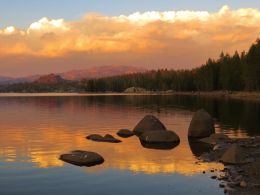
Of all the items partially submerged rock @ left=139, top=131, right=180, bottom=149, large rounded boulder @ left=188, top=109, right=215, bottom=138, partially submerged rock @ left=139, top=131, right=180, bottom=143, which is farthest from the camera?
large rounded boulder @ left=188, top=109, right=215, bottom=138

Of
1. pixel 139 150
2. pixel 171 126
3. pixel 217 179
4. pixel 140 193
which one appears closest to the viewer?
pixel 140 193

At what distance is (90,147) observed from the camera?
130 ft

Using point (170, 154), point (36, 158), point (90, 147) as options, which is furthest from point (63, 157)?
point (170, 154)

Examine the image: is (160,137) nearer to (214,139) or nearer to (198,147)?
(198,147)

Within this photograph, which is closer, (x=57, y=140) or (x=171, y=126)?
(x=57, y=140)

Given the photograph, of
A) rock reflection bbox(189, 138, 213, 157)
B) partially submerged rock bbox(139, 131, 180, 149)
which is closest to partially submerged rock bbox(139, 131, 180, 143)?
partially submerged rock bbox(139, 131, 180, 149)

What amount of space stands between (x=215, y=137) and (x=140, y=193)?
23139 mm

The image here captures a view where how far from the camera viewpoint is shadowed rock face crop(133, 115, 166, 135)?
161ft

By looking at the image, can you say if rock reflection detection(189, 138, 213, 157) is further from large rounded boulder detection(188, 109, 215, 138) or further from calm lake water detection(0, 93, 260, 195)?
large rounded boulder detection(188, 109, 215, 138)

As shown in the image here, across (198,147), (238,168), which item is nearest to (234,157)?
(238,168)

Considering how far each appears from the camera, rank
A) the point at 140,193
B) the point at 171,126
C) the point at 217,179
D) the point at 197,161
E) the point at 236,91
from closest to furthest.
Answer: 1. the point at 140,193
2. the point at 217,179
3. the point at 197,161
4. the point at 171,126
5. the point at 236,91

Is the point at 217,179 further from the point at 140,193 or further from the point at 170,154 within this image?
the point at 170,154

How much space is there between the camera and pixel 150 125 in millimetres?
49844

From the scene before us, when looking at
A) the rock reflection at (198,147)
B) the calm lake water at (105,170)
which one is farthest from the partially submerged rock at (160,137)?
the rock reflection at (198,147)
